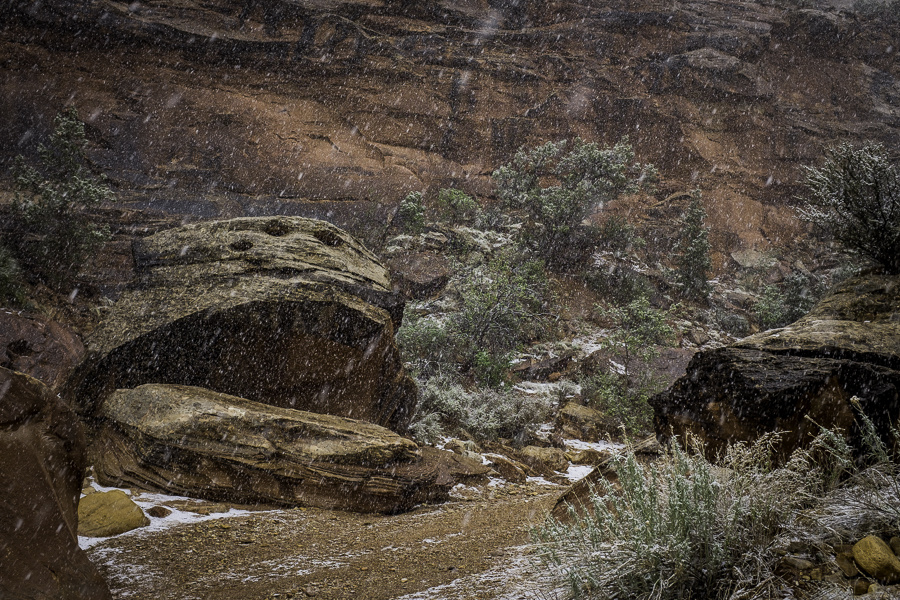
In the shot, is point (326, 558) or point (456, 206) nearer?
point (326, 558)

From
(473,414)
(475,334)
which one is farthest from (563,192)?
(473,414)

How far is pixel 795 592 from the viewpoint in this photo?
6.07 feet

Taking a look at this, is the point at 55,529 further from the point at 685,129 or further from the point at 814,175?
the point at 685,129

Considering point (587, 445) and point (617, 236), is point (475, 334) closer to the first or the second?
point (587, 445)

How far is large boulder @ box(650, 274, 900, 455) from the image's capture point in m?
2.93

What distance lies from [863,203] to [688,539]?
15.1ft

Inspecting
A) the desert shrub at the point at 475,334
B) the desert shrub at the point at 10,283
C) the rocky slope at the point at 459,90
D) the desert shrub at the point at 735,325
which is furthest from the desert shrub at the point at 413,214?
the desert shrub at the point at 735,325

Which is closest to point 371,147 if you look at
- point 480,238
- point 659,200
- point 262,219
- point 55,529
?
point 480,238

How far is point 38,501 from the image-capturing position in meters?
2.10

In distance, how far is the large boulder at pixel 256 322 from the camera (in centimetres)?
543

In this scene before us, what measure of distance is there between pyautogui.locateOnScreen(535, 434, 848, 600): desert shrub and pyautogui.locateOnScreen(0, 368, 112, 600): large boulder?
2.02m

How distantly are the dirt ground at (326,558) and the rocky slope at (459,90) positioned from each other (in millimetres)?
19115

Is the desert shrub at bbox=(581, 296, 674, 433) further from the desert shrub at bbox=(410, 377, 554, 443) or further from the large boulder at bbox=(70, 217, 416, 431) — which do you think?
the large boulder at bbox=(70, 217, 416, 431)

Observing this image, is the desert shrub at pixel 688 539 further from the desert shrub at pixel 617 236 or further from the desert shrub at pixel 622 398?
the desert shrub at pixel 617 236
